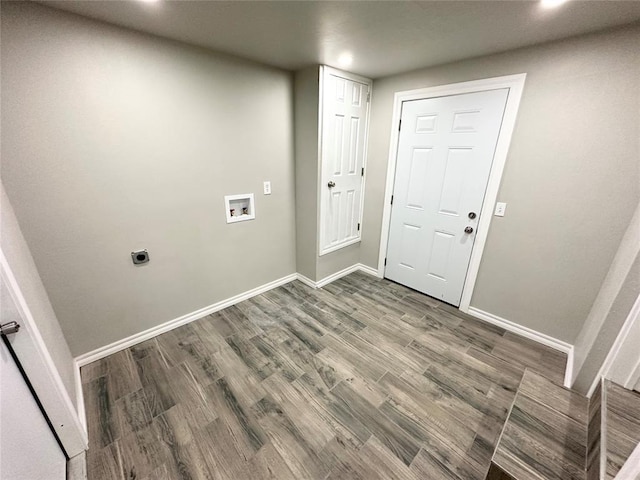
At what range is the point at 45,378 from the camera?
1.11m

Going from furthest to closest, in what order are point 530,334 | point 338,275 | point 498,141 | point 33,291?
point 338,275 → point 530,334 → point 498,141 → point 33,291

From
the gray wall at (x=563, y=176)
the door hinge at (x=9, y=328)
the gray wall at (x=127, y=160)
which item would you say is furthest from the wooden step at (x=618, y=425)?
the gray wall at (x=127, y=160)

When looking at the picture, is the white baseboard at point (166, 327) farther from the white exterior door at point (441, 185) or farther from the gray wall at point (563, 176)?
the gray wall at point (563, 176)

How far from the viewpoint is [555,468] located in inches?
38.0

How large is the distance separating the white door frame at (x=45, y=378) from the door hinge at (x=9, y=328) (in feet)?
0.11

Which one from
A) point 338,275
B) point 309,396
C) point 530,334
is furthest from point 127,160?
point 530,334

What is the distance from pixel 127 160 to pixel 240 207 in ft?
3.05

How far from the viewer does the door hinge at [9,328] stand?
0.95 meters

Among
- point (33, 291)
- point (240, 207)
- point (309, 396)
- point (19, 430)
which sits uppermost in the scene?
point (240, 207)

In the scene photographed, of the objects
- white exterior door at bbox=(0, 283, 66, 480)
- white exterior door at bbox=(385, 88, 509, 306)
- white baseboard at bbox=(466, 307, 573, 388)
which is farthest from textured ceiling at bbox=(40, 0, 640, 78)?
white baseboard at bbox=(466, 307, 573, 388)

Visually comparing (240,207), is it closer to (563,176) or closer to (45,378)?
(45,378)

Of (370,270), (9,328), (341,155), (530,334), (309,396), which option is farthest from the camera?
(370,270)

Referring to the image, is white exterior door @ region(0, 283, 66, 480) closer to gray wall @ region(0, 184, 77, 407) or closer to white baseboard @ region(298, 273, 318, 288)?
gray wall @ region(0, 184, 77, 407)

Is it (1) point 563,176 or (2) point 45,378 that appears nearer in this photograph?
(2) point 45,378
